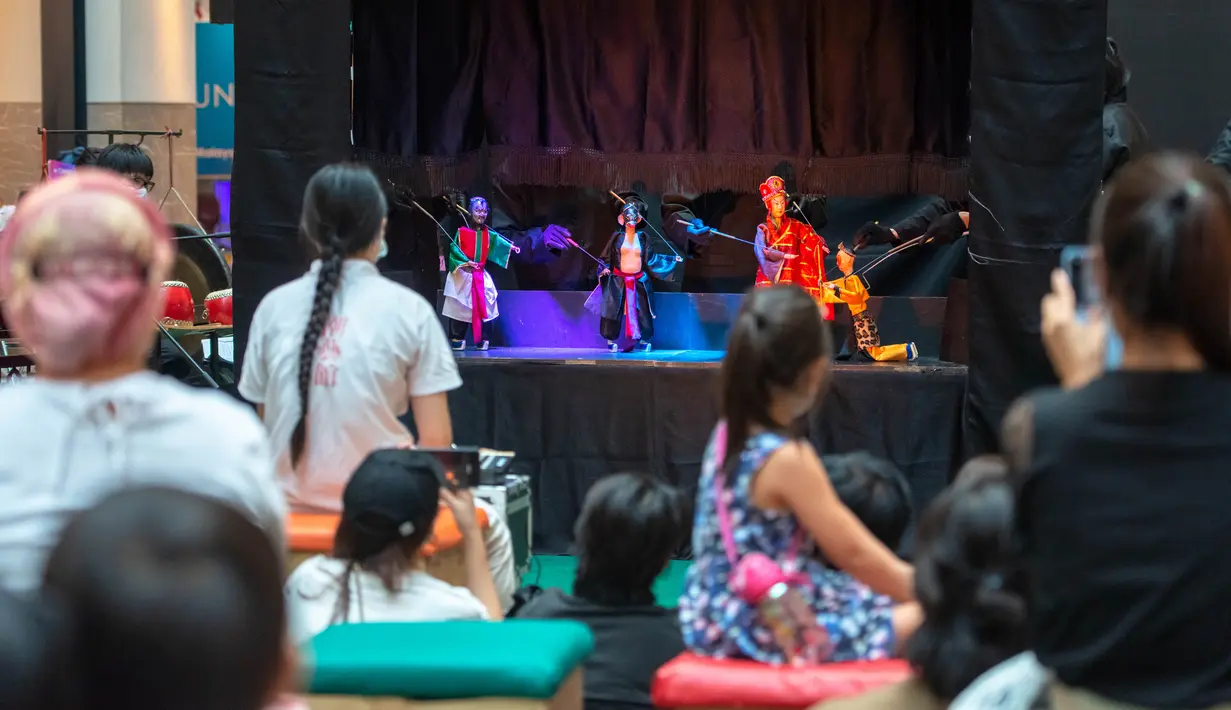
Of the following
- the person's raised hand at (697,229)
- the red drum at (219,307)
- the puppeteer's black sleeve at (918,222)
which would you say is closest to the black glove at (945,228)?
the puppeteer's black sleeve at (918,222)

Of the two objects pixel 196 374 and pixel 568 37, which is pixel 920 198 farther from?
pixel 196 374

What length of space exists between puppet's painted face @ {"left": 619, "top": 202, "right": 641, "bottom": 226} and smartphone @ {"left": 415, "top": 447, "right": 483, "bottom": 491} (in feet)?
10.1

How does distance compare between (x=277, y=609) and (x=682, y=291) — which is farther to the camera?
(x=682, y=291)

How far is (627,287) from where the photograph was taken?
5.87 m

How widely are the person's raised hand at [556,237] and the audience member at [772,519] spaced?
382cm

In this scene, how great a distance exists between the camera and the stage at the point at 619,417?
5234 mm

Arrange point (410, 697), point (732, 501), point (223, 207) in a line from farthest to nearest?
1. point (223, 207)
2. point (732, 501)
3. point (410, 697)

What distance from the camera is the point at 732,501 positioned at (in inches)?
92.3

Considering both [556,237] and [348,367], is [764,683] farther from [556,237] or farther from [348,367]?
[556,237]

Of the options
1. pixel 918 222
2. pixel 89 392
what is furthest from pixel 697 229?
pixel 89 392

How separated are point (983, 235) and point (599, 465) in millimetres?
1676

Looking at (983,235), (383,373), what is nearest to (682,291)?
(983,235)

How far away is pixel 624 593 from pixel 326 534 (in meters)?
0.66

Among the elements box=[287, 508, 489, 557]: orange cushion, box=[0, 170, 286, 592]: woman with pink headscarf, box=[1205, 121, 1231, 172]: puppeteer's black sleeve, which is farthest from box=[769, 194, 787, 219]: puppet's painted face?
box=[0, 170, 286, 592]: woman with pink headscarf
